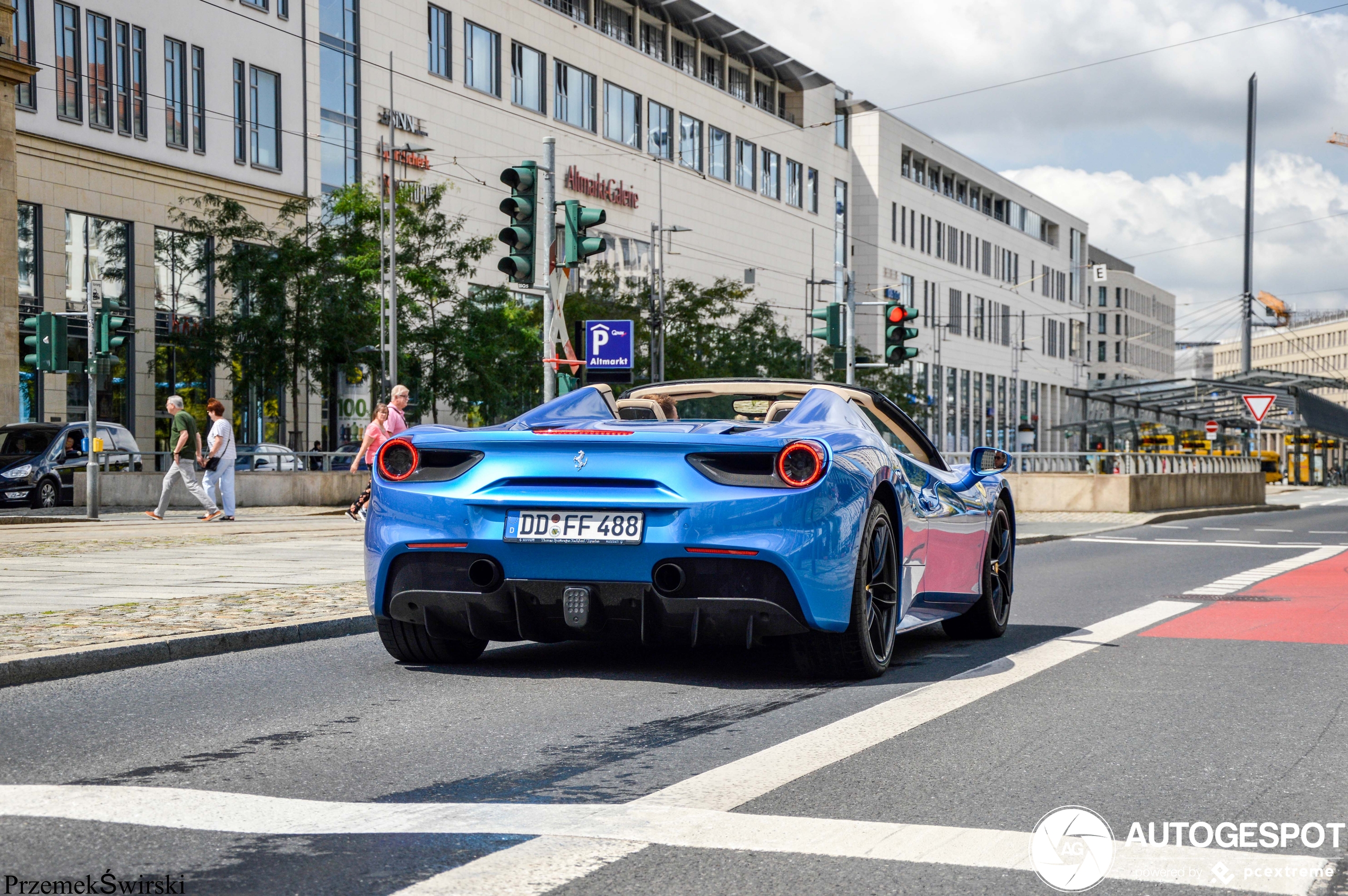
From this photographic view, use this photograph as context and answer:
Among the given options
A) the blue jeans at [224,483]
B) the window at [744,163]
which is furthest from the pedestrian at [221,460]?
the window at [744,163]

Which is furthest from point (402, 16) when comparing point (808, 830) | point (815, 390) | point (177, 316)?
point (808, 830)

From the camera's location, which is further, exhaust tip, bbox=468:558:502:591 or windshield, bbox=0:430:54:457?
windshield, bbox=0:430:54:457

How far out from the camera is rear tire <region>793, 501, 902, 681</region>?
6.71 m

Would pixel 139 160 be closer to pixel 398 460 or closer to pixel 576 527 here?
pixel 398 460

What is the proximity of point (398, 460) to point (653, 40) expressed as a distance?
58.9 m

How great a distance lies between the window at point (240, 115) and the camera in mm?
40844

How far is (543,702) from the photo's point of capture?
6328 mm

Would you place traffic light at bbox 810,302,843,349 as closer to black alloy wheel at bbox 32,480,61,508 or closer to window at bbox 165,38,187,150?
black alloy wheel at bbox 32,480,61,508

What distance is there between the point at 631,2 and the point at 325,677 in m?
56.8

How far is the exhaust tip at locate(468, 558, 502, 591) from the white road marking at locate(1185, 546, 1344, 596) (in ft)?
23.6

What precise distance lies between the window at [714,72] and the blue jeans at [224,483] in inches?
1856

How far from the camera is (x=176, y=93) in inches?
1522

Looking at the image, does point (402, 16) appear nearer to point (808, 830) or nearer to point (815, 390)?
point (815, 390)

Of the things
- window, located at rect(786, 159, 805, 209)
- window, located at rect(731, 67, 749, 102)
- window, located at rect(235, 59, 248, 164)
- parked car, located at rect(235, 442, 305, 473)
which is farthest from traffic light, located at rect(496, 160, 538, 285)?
window, located at rect(786, 159, 805, 209)
